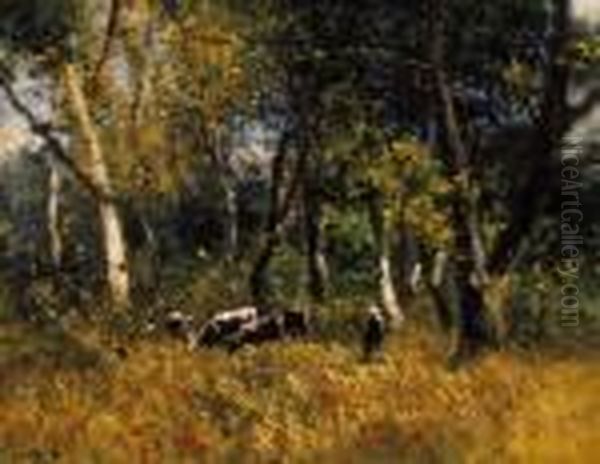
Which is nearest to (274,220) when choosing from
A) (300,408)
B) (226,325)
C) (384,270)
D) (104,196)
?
(384,270)

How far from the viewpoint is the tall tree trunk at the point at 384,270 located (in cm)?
3874

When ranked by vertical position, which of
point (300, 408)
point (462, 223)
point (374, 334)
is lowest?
point (374, 334)

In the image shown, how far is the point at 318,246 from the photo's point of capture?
5034 centimetres

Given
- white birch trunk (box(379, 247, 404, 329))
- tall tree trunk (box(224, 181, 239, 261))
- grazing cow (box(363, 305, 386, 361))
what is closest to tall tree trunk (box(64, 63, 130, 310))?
white birch trunk (box(379, 247, 404, 329))

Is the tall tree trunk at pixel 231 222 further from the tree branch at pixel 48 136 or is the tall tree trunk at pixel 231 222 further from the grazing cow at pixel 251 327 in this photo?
the grazing cow at pixel 251 327

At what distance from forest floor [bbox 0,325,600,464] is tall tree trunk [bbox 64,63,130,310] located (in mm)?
8986

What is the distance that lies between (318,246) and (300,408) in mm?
32706

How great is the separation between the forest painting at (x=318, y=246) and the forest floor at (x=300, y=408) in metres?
0.05

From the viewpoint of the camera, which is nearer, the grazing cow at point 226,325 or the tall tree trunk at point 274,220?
the grazing cow at point 226,325

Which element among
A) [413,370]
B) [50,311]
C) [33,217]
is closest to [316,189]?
[50,311]

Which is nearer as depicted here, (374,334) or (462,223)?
(374,334)

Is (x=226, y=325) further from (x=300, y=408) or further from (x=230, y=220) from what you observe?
(x=230, y=220)

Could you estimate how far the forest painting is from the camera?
16797 mm

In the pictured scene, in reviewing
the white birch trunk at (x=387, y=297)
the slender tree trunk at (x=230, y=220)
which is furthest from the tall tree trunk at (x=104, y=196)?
the slender tree trunk at (x=230, y=220)
